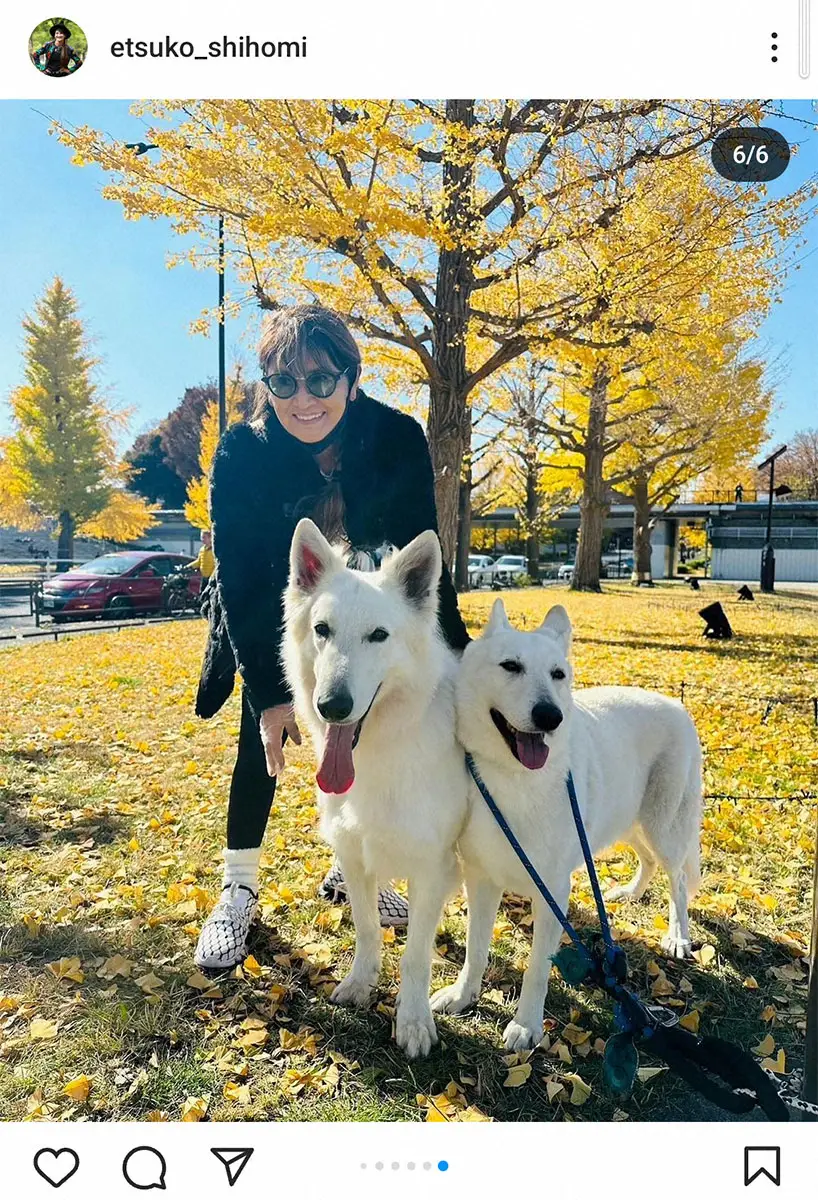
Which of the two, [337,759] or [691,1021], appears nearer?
[337,759]

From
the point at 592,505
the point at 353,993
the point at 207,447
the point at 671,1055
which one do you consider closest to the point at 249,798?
the point at 353,993

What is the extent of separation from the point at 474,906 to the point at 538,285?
2.21 metres

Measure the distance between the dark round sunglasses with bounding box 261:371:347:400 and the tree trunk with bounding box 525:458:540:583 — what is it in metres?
0.87

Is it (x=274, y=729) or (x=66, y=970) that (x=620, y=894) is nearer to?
(x=274, y=729)

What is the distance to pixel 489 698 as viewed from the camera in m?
1.88

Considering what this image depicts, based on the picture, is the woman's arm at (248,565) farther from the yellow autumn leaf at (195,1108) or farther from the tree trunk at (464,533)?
the yellow autumn leaf at (195,1108)

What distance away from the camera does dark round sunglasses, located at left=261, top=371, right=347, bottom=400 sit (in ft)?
7.18

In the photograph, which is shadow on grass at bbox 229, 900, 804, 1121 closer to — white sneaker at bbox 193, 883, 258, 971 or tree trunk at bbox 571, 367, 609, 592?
white sneaker at bbox 193, 883, 258, 971

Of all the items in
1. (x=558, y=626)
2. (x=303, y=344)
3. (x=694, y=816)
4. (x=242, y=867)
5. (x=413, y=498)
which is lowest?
(x=242, y=867)
